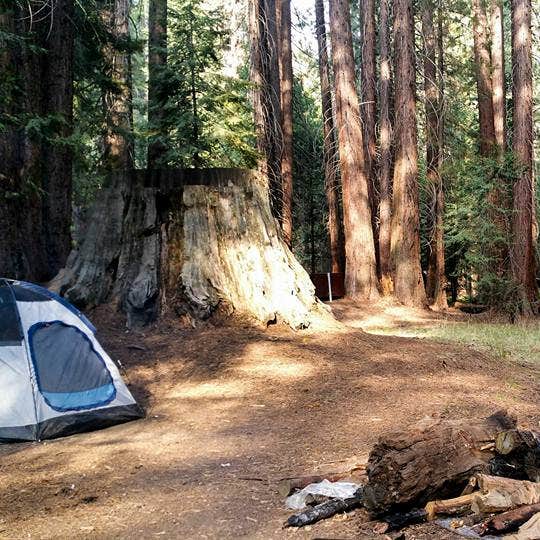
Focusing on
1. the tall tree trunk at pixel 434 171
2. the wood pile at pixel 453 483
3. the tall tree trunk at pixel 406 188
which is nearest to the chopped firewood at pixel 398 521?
the wood pile at pixel 453 483

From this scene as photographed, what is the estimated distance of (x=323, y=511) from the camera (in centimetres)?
416

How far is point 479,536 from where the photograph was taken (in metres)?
3.50

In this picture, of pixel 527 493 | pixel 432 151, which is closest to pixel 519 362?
pixel 527 493

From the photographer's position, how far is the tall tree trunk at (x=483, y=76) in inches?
732

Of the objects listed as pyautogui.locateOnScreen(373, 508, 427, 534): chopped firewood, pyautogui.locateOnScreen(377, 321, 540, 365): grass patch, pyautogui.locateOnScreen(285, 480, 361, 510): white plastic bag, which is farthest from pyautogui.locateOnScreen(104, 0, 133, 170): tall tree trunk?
pyautogui.locateOnScreen(373, 508, 427, 534): chopped firewood

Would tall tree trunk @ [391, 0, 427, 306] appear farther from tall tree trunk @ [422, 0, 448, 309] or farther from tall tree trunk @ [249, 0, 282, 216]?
tall tree trunk @ [249, 0, 282, 216]

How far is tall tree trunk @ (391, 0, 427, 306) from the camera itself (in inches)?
683

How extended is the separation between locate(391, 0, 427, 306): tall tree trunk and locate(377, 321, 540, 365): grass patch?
9.20 ft

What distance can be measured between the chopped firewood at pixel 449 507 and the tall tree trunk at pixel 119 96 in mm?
A: 11824

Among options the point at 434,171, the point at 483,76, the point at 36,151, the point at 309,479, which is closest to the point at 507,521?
the point at 309,479

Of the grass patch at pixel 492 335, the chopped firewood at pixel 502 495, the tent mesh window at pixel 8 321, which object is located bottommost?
the grass patch at pixel 492 335

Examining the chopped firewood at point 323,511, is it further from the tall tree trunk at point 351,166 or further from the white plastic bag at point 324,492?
the tall tree trunk at point 351,166

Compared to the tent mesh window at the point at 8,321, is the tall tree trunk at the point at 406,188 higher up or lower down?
higher up

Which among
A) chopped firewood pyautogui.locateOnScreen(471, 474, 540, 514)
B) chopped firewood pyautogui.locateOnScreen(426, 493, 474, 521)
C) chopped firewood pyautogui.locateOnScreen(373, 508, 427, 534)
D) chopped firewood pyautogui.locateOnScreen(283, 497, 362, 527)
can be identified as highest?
chopped firewood pyautogui.locateOnScreen(471, 474, 540, 514)
